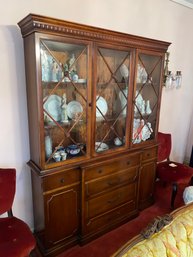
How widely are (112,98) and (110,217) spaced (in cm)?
130

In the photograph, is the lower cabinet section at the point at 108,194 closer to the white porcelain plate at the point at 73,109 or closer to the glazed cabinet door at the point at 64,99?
the glazed cabinet door at the point at 64,99

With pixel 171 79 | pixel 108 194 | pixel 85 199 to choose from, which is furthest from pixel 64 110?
pixel 171 79

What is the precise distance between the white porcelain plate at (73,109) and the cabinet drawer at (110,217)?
1089 millimetres

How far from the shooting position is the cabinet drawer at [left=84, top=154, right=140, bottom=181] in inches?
73.6

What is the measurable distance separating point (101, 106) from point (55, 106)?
0.47 m

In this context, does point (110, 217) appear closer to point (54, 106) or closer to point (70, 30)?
point (54, 106)

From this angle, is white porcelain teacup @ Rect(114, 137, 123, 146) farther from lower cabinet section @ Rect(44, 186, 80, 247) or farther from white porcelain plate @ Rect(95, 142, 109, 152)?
lower cabinet section @ Rect(44, 186, 80, 247)

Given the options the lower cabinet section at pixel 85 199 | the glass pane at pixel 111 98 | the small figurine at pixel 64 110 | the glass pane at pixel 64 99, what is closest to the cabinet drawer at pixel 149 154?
the lower cabinet section at pixel 85 199

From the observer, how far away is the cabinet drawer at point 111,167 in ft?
6.13

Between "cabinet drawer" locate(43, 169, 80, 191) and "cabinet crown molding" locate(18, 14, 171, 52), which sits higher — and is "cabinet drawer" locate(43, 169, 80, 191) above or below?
below

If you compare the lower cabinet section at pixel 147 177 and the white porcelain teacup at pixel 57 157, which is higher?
the white porcelain teacup at pixel 57 157

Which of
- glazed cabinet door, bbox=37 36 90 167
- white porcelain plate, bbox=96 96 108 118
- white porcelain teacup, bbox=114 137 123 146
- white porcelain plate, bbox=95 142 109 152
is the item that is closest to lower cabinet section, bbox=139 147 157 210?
white porcelain teacup, bbox=114 137 123 146

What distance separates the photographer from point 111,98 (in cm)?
203

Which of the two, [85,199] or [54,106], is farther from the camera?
[85,199]
